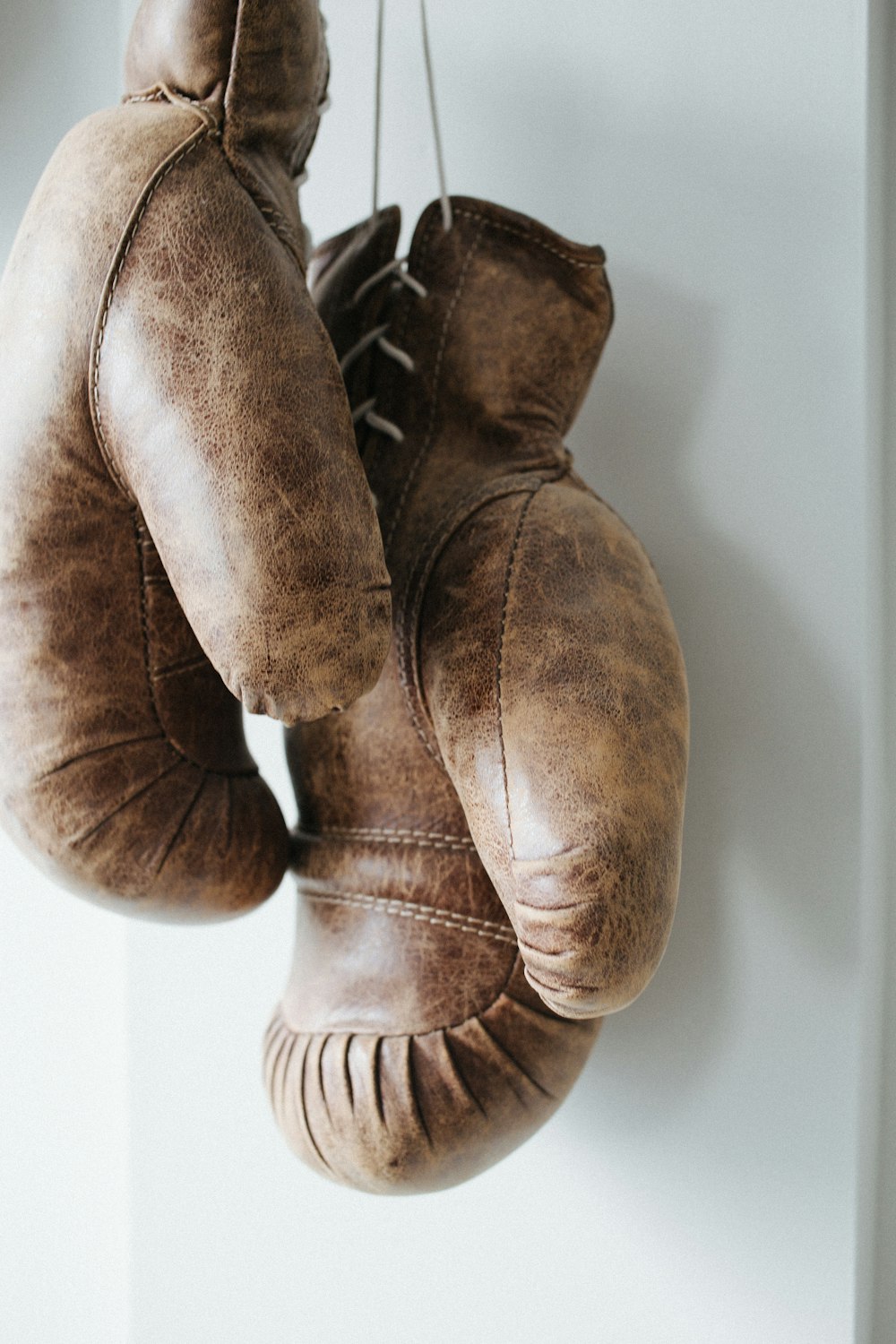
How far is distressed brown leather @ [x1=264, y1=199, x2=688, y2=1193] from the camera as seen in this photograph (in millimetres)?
639

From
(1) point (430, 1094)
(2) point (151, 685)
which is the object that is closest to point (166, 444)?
(2) point (151, 685)

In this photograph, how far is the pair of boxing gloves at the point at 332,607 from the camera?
586 mm

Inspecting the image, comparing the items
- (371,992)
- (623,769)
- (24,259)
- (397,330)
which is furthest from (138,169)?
(371,992)

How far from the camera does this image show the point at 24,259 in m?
0.64

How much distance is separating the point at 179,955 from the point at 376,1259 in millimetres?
353

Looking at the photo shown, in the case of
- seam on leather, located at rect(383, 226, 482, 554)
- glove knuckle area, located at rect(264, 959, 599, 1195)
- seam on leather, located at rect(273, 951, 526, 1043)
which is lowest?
glove knuckle area, located at rect(264, 959, 599, 1195)

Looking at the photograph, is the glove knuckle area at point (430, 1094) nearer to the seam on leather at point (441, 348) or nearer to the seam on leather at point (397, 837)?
the seam on leather at point (397, 837)

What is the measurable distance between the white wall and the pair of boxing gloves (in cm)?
13

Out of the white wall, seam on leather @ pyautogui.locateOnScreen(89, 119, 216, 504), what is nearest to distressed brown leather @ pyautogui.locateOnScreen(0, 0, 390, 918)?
seam on leather @ pyautogui.locateOnScreen(89, 119, 216, 504)

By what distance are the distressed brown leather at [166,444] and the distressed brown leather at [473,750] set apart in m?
0.11

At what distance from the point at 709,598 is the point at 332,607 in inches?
16.4

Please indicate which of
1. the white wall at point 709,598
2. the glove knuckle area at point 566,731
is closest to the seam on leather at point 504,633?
the glove knuckle area at point 566,731

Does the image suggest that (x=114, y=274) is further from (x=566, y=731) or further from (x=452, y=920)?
(x=452, y=920)

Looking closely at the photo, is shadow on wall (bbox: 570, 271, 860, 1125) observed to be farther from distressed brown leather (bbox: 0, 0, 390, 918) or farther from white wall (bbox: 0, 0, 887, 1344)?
distressed brown leather (bbox: 0, 0, 390, 918)
